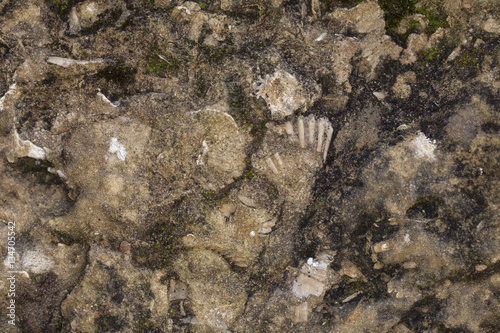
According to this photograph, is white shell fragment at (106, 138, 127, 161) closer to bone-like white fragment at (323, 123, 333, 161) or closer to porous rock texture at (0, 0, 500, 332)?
porous rock texture at (0, 0, 500, 332)

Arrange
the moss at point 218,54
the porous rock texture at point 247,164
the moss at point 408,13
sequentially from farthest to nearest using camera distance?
the moss at point 218,54, the moss at point 408,13, the porous rock texture at point 247,164

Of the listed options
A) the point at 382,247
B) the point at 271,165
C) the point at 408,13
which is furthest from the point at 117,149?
the point at 408,13

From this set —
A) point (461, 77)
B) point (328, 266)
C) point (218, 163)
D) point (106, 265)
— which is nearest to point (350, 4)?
point (461, 77)

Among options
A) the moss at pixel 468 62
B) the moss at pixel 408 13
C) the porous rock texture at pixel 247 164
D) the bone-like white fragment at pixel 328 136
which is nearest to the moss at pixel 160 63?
the porous rock texture at pixel 247 164

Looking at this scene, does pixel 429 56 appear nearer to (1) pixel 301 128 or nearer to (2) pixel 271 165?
(1) pixel 301 128

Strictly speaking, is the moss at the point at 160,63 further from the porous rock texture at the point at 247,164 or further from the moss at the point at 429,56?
the moss at the point at 429,56

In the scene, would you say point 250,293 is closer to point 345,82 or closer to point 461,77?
point 345,82

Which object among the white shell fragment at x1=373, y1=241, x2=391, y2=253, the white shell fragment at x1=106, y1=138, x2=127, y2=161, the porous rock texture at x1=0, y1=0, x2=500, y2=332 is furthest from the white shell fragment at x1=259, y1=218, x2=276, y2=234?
the white shell fragment at x1=106, y1=138, x2=127, y2=161
